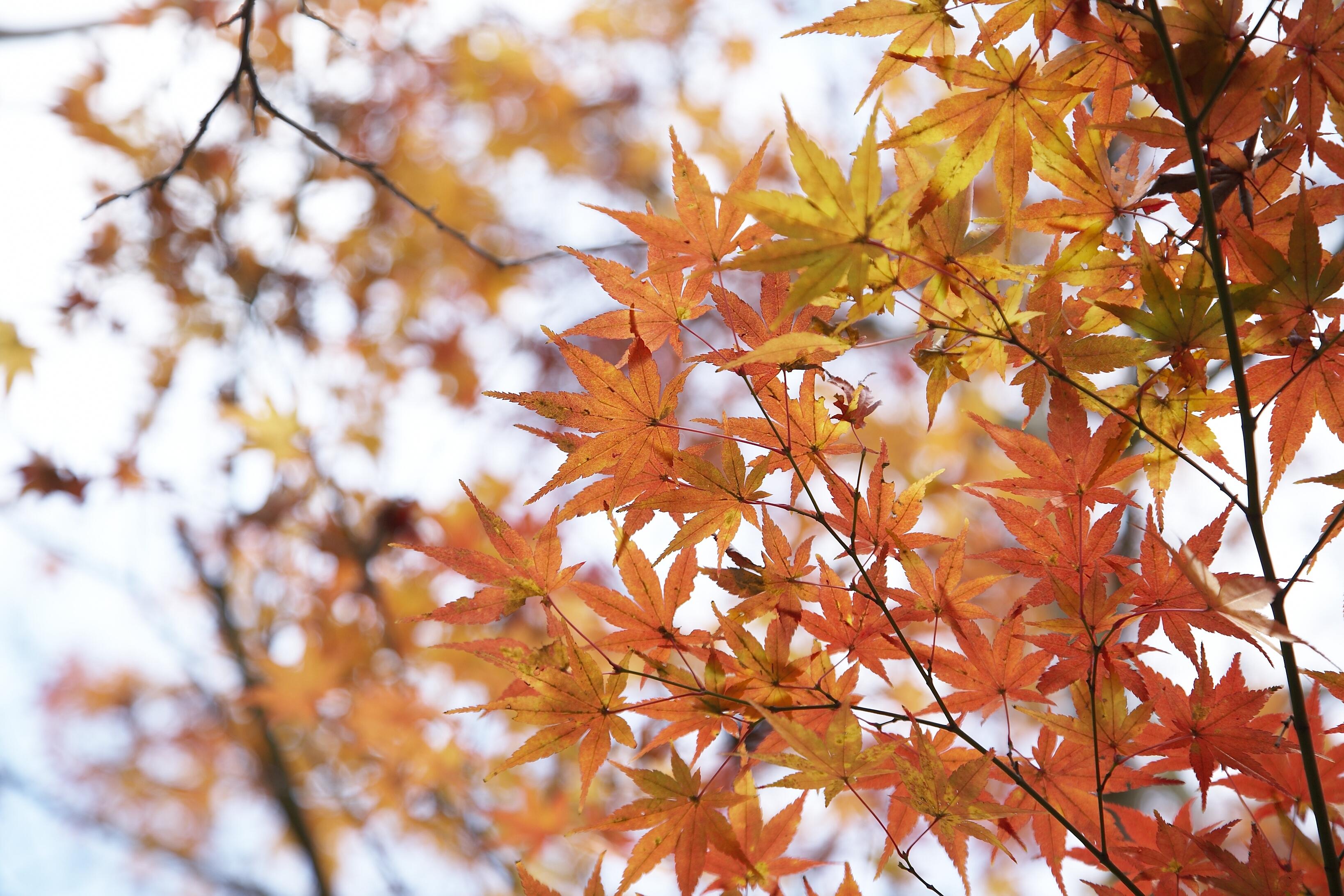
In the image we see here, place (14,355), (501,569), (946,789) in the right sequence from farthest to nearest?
(14,355) → (501,569) → (946,789)

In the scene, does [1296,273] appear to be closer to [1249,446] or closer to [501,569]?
[1249,446]

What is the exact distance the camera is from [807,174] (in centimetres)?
52

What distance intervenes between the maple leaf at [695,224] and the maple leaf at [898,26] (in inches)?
5.4

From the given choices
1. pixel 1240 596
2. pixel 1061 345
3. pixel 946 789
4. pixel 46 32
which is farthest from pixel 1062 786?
pixel 46 32

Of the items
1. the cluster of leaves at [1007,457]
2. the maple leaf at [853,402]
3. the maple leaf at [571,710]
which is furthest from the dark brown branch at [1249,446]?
the maple leaf at [571,710]

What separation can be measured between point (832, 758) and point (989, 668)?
214 mm

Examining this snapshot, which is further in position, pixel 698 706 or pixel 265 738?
pixel 265 738

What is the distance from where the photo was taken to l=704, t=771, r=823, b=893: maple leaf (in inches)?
30.9

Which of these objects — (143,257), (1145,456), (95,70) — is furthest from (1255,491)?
(95,70)

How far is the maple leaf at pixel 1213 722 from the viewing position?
0.64 m

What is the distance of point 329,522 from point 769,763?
2.48 m

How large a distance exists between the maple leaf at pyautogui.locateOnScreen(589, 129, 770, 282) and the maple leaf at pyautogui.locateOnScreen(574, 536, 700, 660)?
26 cm

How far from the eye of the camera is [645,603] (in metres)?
0.72

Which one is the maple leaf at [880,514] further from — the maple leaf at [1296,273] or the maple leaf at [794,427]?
the maple leaf at [1296,273]
